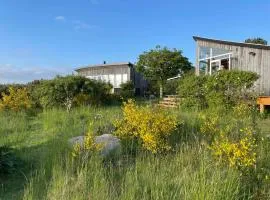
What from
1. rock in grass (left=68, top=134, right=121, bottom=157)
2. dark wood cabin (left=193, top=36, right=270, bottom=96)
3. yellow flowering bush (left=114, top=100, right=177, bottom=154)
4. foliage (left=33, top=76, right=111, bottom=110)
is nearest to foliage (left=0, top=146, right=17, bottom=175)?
rock in grass (left=68, top=134, right=121, bottom=157)

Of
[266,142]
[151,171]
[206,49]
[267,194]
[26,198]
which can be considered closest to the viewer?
[267,194]

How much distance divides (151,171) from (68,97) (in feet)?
41.4

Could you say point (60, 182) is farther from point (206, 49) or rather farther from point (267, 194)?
point (206, 49)

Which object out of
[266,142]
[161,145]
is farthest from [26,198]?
[266,142]

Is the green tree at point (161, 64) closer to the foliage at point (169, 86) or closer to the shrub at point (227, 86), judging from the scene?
the foliage at point (169, 86)

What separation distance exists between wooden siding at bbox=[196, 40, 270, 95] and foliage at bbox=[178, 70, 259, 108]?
207 inches

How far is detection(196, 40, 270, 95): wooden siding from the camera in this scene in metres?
21.1

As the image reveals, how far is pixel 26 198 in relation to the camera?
4734mm

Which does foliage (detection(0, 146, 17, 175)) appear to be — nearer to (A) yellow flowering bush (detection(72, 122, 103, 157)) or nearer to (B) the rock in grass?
(B) the rock in grass

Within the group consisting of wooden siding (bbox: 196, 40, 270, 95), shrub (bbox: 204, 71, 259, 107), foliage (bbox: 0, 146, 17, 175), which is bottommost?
foliage (bbox: 0, 146, 17, 175)

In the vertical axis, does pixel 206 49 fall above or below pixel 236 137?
above

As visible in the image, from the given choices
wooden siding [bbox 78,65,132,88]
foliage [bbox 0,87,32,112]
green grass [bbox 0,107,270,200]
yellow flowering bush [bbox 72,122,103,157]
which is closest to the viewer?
green grass [bbox 0,107,270,200]

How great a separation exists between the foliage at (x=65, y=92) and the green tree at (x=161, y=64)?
1187 cm

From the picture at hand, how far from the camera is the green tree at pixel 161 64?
2983 cm
